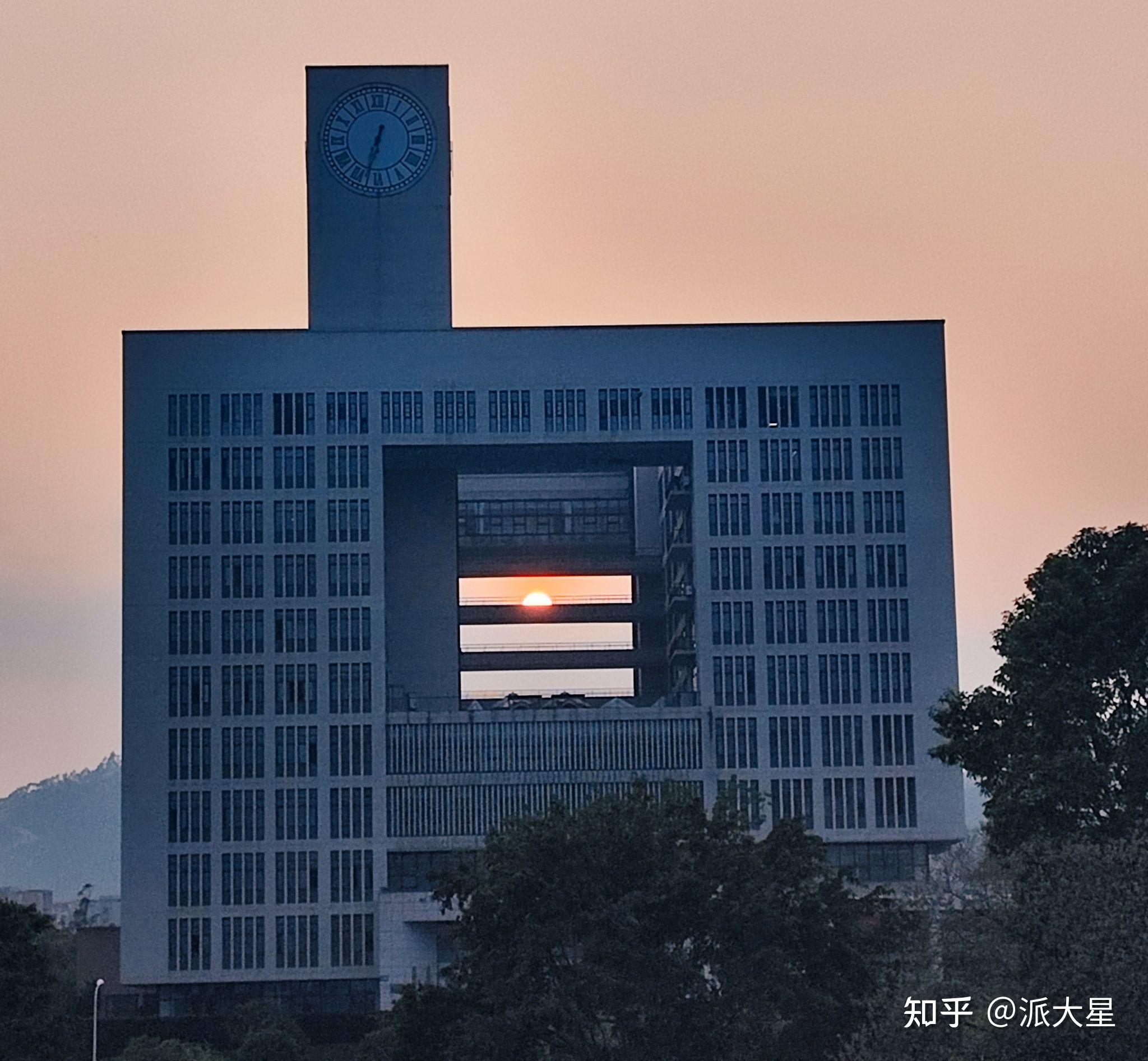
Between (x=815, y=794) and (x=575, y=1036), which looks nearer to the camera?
(x=575, y=1036)

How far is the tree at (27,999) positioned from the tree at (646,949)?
53.9 feet

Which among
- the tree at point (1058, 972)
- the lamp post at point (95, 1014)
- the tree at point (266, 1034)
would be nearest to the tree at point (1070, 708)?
the tree at point (1058, 972)

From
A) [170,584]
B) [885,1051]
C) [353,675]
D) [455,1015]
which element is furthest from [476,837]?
[885,1051]

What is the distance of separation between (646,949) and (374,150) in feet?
216

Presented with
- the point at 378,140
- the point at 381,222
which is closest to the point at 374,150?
the point at 378,140

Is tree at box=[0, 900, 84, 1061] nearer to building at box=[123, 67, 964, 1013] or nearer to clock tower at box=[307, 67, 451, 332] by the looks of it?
building at box=[123, 67, 964, 1013]

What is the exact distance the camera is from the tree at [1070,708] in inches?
2625

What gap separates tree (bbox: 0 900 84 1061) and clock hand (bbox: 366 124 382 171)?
51.6 metres

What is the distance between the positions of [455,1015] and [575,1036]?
3902 mm

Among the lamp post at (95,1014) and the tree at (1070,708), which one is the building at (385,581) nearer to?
the lamp post at (95,1014)

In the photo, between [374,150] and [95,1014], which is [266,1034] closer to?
[95,1014]

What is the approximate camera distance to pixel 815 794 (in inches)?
4857

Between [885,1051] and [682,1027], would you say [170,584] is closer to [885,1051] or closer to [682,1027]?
[682,1027]

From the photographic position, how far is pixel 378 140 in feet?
413
